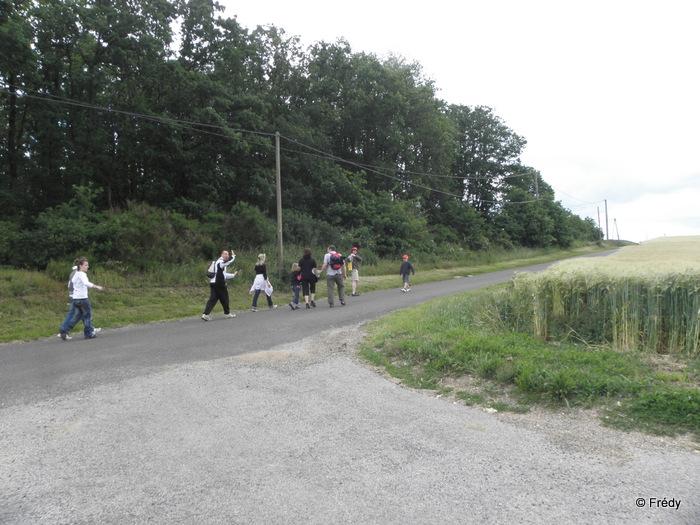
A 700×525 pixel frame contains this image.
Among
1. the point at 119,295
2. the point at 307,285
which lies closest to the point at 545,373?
the point at 307,285

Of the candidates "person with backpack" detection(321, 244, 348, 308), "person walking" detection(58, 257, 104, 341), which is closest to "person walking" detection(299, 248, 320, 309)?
"person with backpack" detection(321, 244, 348, 308)

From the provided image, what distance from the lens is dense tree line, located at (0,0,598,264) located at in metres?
20.3

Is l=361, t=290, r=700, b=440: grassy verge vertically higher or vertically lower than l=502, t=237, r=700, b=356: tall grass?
lower

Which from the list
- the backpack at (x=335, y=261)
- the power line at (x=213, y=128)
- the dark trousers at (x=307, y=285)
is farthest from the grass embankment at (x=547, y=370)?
the power line at (x=213, y=128)

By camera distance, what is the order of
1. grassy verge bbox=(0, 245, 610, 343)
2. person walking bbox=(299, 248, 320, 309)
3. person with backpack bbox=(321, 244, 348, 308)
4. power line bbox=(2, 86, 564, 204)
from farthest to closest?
power line bbox=(2, 86, 564, 204), person walking bbox=(299, 248, 320, 309), person with backpack bbox=(321, 244, 348, 308), grassy verge bbox=(0, 245, 610, 343)

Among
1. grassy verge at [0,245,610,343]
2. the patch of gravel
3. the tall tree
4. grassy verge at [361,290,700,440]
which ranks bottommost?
the patch of gravel

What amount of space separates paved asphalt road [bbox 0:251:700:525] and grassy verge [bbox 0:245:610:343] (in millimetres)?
6271

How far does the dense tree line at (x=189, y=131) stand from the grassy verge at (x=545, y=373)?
15.3 m

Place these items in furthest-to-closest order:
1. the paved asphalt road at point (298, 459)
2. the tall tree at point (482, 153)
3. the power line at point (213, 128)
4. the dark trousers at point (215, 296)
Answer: the tall tree at point (482, 153), the power line at point (213, 128), the dark trousers at point (215, 296), the paved asphalt road at point (298, 459)

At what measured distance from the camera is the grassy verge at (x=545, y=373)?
448 centimetres

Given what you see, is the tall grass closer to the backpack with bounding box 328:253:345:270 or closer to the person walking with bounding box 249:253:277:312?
the backpack with bounding box 328:253:345:270

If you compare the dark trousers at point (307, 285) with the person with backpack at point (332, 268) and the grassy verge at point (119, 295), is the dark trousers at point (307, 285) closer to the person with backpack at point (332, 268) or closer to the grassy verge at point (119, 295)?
the person with backpack at point (332, 268)

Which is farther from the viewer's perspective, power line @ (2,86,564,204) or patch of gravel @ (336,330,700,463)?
power line @ (2,86,564,204)

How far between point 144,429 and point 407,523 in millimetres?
2907
